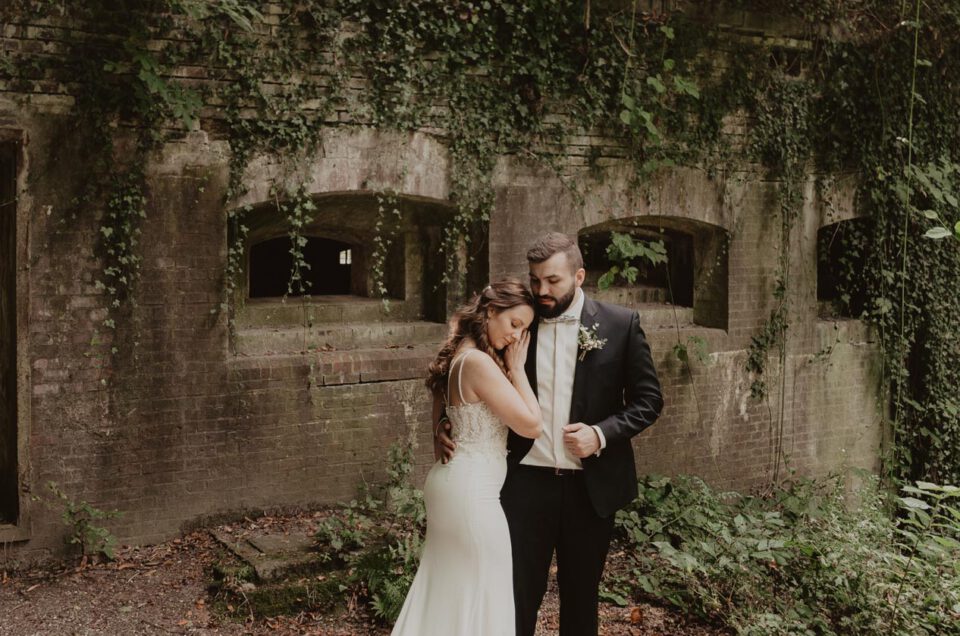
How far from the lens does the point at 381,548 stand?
5.55 m

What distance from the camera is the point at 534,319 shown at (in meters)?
4.14

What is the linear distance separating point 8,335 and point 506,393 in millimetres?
3814

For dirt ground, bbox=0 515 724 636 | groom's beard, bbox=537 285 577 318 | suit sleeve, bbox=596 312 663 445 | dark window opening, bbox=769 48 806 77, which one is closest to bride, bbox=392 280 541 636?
groom's beard, bbox=537 285 577 318

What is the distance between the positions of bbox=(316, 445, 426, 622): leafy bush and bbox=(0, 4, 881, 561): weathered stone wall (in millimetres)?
841

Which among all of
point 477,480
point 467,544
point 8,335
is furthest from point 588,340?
point 8,335

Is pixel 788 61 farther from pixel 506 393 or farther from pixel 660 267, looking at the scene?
pixel 506 393

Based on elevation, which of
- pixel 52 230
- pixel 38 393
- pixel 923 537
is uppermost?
pixel 52 230

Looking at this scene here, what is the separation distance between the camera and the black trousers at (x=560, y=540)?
13.0ft

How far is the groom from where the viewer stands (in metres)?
3.95

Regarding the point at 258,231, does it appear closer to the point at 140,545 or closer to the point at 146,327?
the point at 146,327

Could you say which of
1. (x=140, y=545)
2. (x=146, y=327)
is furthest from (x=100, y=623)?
(x=146, y=327)

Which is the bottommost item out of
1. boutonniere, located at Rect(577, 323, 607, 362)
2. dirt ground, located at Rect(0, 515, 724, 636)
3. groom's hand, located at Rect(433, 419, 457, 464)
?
dirt ground, located at Rect(0, 515, 724, 636)

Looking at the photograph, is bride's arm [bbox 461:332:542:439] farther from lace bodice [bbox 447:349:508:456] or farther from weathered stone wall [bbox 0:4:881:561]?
weathered stone wall [bbox 0:4:881:561]

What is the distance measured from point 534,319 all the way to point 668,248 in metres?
5.02
